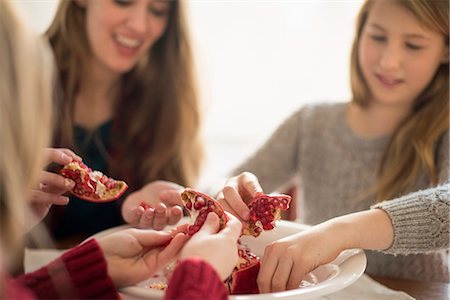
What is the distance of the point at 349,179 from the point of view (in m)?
1.43

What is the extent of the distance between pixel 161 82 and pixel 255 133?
967 mm

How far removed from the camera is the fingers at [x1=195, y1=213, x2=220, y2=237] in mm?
764

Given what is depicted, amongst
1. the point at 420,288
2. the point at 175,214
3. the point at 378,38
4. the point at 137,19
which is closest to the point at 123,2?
the point at 137,19

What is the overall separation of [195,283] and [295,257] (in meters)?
0.23

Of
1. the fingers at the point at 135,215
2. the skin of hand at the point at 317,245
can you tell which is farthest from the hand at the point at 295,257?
the fingers at the point at 135,215

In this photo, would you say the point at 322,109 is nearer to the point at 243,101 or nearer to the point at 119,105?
the point at 119,105

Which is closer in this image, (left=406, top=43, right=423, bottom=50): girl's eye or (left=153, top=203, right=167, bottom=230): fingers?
(left=153, top=203, right=167, bottom=230): fingers

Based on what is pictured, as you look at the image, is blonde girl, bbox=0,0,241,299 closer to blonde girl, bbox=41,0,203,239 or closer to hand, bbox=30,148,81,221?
hand, bbox=30,148,81,221

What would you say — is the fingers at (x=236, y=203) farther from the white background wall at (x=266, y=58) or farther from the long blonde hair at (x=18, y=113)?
the white background wall at (x=266, y=58)

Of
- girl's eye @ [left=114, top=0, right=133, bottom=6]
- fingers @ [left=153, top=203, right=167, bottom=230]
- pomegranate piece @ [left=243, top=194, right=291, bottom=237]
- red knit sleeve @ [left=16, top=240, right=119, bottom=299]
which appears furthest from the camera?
girl's eye @ [left=114, top=0, right=133, bottom=6]

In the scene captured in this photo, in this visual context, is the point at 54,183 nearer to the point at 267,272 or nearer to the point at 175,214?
the point at 175,214

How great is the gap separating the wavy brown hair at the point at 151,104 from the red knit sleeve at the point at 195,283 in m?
0.84

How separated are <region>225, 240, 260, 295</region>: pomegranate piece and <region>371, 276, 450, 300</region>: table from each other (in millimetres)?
269

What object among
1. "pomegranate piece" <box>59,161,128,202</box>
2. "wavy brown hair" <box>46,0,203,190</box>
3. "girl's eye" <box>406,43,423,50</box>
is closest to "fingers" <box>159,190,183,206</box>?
"pomegranate piece" <box>59,161,128,202</box>
